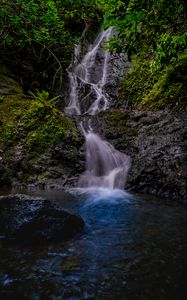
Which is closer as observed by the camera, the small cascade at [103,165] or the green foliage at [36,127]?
the small cascade at [103,165]

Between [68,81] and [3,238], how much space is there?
9707 millimetres

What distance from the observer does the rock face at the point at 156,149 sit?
7.21m

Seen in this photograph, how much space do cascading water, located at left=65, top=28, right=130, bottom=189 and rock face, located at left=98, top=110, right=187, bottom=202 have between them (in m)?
0.33

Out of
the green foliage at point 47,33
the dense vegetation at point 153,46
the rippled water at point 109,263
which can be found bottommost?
the rippled water at point 109,263

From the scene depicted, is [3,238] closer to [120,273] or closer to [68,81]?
[120,273]

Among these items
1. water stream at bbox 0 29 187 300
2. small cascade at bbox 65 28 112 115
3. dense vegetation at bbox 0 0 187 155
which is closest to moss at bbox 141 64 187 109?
dense vegetation at bbox 0 0 187 155

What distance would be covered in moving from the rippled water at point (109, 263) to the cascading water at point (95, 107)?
8.38ft

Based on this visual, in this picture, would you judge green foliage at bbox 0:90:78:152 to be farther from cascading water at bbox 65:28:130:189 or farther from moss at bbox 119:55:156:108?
moss at bbox 119:55:156:108

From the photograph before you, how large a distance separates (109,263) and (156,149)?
440 centimetres

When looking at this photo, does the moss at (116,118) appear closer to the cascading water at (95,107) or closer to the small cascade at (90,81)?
the cascading water at (95,107)

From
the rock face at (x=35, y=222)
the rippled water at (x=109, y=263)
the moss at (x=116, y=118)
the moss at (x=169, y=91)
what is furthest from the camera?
the moss at (x=116, y=118)

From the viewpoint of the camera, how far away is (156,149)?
7.89m

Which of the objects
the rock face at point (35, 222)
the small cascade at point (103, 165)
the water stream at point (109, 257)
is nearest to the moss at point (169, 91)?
the small cascade at point (103, 165)

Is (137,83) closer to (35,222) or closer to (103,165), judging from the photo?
(103,165)
